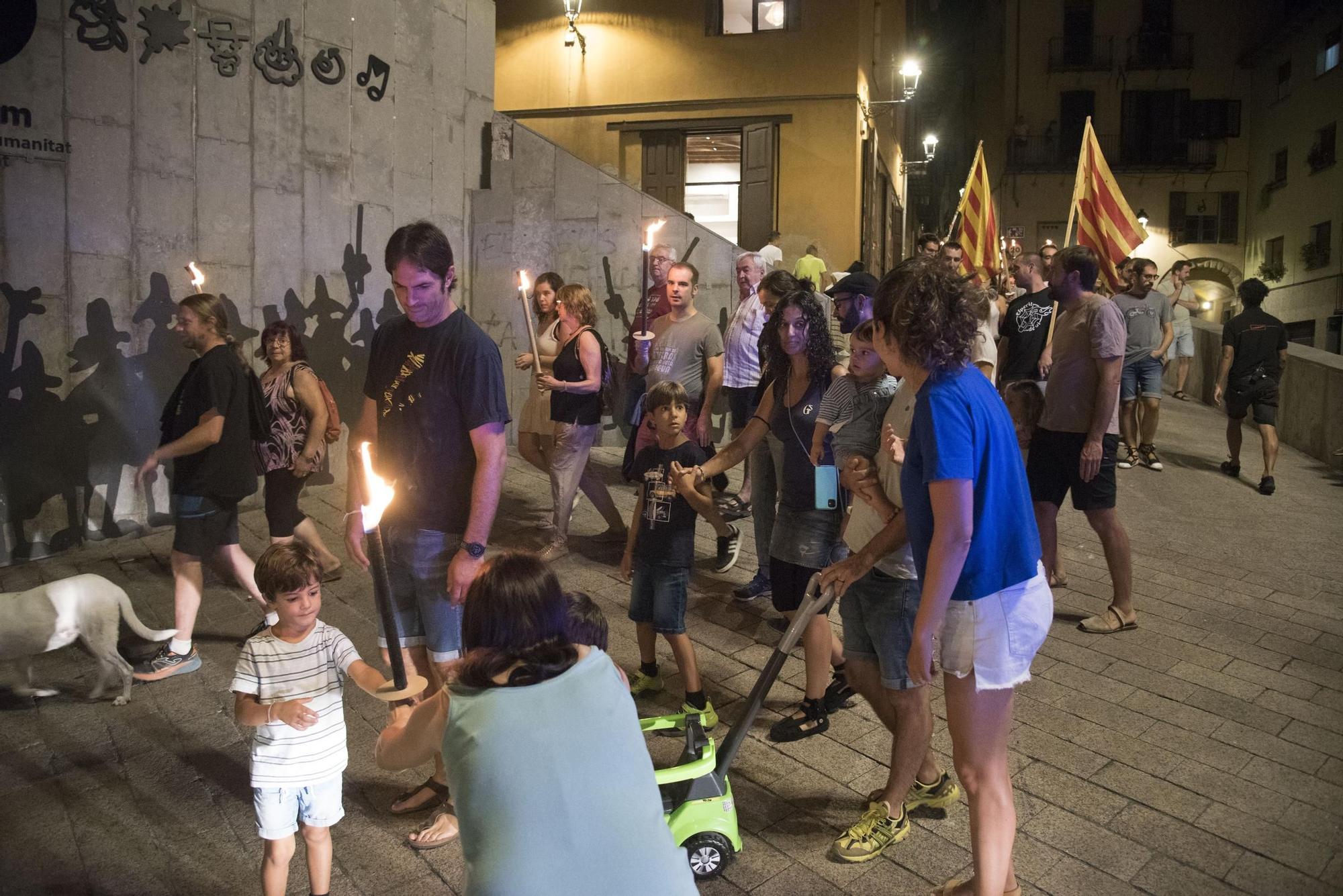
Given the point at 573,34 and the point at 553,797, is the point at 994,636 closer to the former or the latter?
the point at 553,797

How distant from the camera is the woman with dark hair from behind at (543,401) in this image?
7.27 metres

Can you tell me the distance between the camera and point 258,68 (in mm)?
8422

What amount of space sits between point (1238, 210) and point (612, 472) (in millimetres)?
32858

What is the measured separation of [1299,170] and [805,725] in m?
33.2

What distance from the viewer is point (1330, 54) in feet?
94.9

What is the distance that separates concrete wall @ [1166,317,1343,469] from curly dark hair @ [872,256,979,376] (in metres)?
9.54

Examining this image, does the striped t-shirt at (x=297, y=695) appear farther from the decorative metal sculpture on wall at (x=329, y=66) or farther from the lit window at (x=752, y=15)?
the lit window at (x=752, y=15)

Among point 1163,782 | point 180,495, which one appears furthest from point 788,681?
point 180,495

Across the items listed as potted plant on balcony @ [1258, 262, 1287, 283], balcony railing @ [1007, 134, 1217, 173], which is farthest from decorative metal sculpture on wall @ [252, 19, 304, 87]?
balcony railing @ [1007, 134, 1217, 173]

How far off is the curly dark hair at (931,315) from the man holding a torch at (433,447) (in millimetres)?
1380

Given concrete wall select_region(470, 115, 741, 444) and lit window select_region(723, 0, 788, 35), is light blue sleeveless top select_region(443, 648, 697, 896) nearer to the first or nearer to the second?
concrete wall select_region(470, 115, 741, 444)

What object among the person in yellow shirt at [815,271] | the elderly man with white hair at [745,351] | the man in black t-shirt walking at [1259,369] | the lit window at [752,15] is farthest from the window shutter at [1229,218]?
the elderly man with white hair at [745,351]

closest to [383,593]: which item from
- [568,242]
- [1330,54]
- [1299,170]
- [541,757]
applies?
[541,757]

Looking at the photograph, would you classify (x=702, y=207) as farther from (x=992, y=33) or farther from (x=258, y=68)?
(x=992, y=33)
